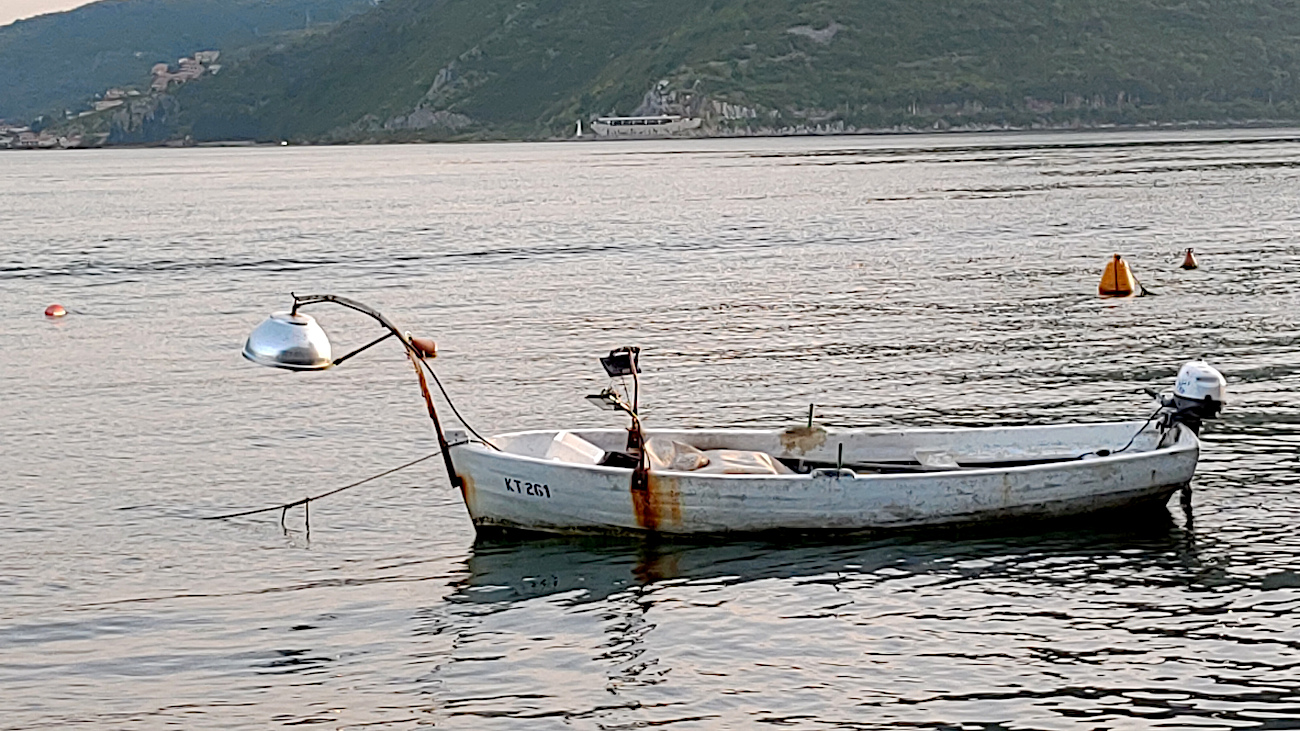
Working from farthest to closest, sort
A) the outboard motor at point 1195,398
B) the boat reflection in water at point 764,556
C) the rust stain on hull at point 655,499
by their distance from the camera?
the outboard motor at point 1195,398, the rust stain on hull at point 655,499, the boat reflection in water at point 764,556

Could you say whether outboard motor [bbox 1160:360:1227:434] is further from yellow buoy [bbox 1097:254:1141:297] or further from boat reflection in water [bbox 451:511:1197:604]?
yellow buoy [bbox 1097:254:1141:297]

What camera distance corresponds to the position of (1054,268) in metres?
60.3

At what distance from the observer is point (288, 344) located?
19.1 meters

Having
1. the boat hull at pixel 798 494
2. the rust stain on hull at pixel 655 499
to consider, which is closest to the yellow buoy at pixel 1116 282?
the boat hull at pixel 798 494

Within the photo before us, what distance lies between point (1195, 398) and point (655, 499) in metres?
7.57

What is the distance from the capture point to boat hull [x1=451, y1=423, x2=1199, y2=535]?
879 inches

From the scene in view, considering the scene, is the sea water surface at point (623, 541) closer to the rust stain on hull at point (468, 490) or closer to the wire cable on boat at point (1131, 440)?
the rust stain on hull at point (468, 490)

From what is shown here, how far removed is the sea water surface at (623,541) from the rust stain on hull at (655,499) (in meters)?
0.42

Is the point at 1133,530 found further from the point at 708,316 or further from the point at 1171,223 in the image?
the point at 1171,223

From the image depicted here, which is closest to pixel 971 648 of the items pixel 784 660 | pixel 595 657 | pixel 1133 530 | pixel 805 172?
pixel 784 660

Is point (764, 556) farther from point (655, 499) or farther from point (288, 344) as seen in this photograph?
point (288, 344)

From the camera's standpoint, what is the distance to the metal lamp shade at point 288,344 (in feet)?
62.8

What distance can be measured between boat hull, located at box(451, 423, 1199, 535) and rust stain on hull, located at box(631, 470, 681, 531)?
1 centimetres

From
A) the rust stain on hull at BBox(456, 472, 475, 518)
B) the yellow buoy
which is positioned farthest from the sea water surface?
the rust stain on hull at BBox(456, 472, 475, 518)
